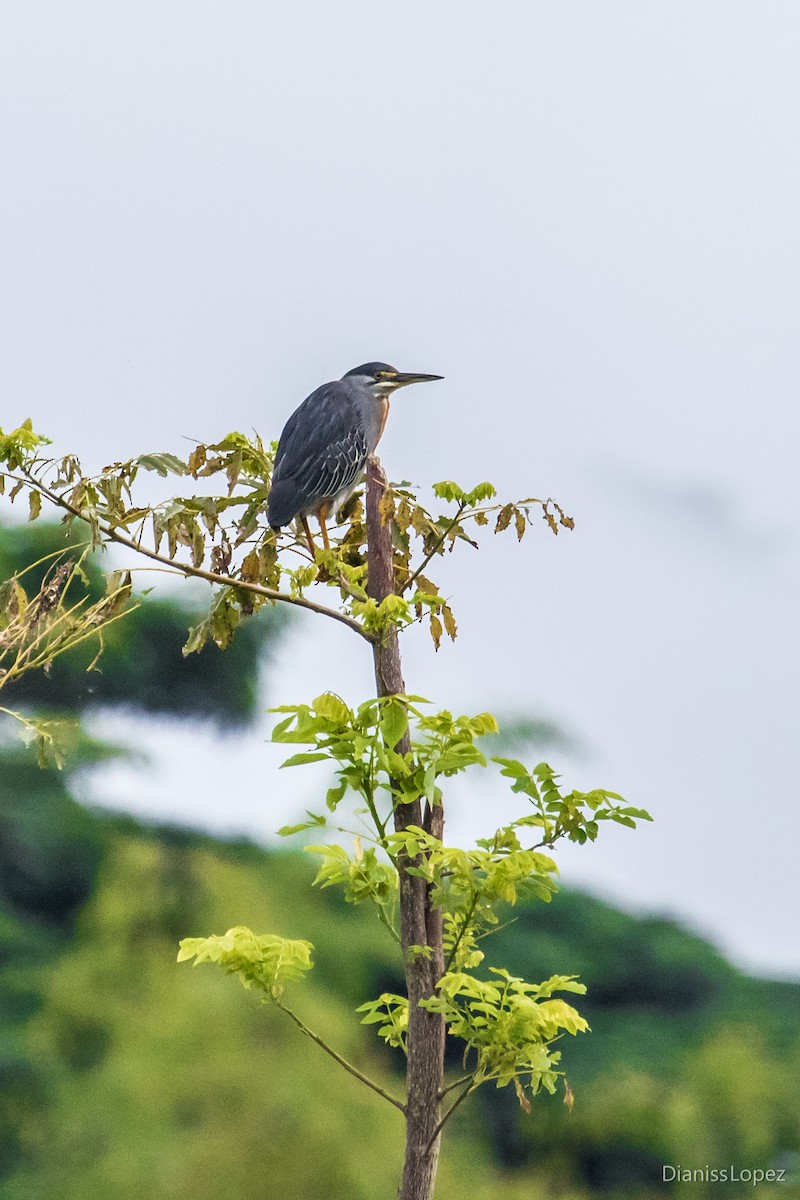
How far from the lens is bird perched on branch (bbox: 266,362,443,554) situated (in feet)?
5.72

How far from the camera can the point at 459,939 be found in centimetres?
144

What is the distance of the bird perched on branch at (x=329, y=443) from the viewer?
5.72 ft

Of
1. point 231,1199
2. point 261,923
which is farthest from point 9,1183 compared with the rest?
point 261,923

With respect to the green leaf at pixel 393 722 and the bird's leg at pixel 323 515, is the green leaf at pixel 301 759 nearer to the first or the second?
the green leaf at pixel 393 722

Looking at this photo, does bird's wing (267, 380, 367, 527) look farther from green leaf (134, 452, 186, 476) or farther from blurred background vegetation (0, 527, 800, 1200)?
blurred background vegetation (0, 527, 800, 1200)

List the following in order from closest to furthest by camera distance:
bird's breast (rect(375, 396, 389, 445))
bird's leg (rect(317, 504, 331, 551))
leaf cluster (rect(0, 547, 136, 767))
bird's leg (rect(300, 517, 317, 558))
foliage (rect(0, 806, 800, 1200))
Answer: leaf cluster (rect(0, 547, 136, 767)), bird's leg (rect(300, 517, 317, 558)), bird's leg (rect(317, 504, 331, 551)), bird's breast (rect(375, 396, 389, 445)), foliage (rect(0, 806, 800, 1200))

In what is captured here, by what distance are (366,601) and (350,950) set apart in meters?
3.79

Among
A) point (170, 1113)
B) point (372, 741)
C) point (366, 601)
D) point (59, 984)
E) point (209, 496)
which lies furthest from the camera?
point (59, 984)

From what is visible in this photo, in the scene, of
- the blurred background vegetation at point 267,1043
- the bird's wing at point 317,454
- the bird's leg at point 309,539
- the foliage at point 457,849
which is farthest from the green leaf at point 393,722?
the blurred background vegetation at point 267,1043

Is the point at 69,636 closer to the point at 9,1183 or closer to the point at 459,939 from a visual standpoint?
the point at 459,939

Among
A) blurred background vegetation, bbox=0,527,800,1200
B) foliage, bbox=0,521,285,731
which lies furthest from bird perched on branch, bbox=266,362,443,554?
foliage, bbox=0,521,285,731

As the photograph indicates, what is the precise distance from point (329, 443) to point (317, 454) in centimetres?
6

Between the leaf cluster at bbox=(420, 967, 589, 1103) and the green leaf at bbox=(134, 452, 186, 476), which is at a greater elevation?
the green leaf at bbox=(134, 452, 186, 476)

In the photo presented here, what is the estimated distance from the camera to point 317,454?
6.04ft
